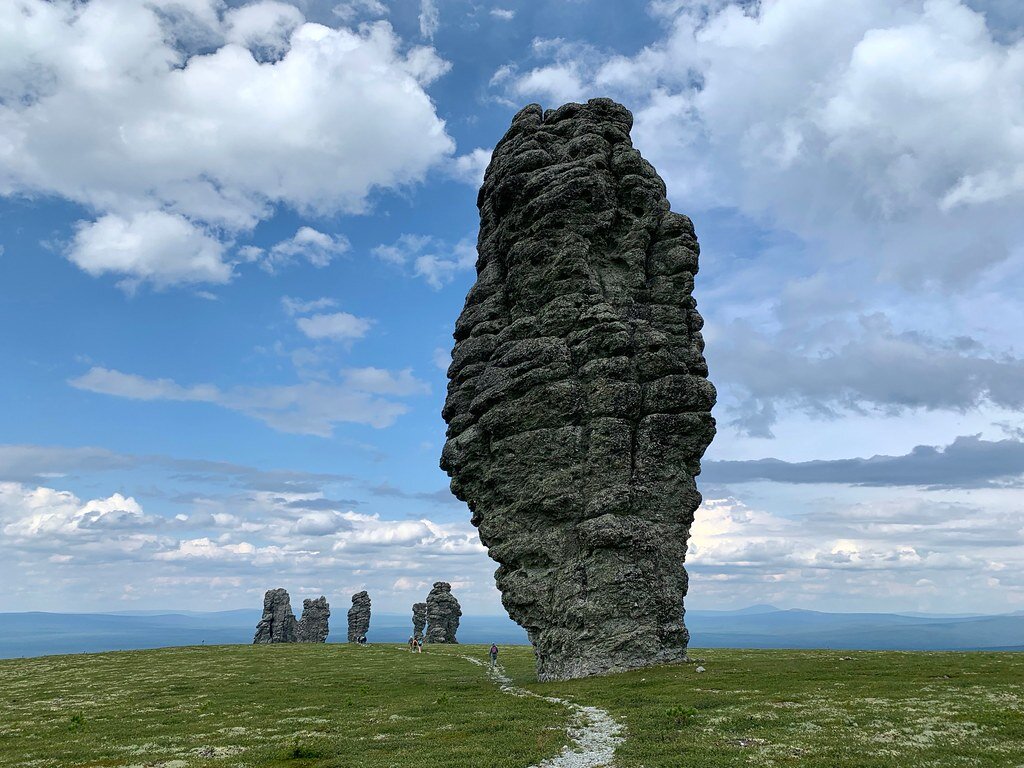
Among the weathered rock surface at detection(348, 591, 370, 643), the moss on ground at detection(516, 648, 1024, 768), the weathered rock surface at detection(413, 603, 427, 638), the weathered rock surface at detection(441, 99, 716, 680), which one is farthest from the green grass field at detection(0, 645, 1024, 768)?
the weathered rock surface at detection(348, 591, 370, 643)

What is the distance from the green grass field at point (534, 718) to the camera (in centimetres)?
2722

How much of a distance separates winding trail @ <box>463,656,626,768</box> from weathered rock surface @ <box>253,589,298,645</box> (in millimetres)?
128498

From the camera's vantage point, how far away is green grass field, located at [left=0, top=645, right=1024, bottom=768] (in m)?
27.2

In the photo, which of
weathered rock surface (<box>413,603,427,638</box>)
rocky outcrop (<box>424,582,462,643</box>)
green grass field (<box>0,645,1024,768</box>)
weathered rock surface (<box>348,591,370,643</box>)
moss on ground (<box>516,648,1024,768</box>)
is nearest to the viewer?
moss on ground (<box>516,648,1024,768</box>)

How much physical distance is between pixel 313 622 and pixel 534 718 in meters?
136

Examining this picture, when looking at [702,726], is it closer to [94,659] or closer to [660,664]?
[660,664]

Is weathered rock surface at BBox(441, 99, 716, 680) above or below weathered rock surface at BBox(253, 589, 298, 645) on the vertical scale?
above

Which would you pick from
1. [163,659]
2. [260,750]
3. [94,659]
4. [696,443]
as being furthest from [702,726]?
[94,659]

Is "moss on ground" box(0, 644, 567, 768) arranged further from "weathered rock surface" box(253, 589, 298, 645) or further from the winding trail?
"weathered rock surface" box(253, 589, 298, 645)

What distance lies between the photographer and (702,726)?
1260 inches

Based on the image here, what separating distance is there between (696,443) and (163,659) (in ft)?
277

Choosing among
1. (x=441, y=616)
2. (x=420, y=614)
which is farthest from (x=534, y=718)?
(x=420, y=614)

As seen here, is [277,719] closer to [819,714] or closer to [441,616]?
[819,714]

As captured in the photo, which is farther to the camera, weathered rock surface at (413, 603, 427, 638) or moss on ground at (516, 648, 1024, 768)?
weathered rock surface at (413, 603, 427, 638)
